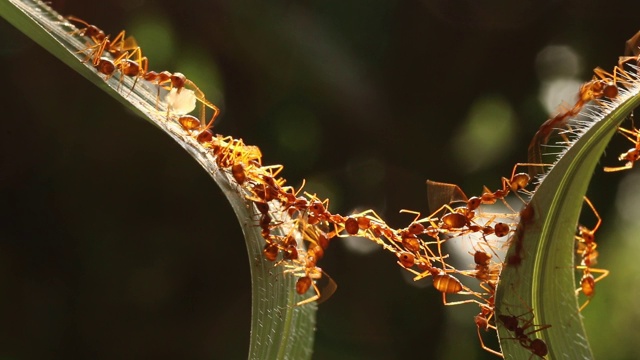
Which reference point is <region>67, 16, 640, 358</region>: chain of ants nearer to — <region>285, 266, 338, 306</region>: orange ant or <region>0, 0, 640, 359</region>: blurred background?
<region>285, 266, 338, 306</region>: orange ant

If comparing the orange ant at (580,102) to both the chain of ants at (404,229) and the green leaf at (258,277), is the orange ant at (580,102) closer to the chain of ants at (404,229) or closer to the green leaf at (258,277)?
the chain of ants at (404,229)

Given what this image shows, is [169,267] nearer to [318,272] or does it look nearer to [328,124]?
[328,124]

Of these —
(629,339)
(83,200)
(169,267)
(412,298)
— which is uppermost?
(83,200)

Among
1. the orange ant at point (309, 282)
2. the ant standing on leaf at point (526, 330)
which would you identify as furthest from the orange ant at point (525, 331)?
the orange ant at point (309, 282)

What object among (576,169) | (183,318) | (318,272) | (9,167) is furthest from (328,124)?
(576,169)

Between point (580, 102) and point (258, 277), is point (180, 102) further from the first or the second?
point (580, 102)

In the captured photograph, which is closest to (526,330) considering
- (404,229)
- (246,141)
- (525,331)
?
(525,331)

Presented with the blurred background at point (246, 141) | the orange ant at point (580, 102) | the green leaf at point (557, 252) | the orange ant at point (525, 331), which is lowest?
the orange ant at point (525, 331)

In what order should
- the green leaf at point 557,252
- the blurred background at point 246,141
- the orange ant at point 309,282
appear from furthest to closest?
the blurred background at point 246,141 < the orange ant at point 309,282 < the green leaf at point 557,252
